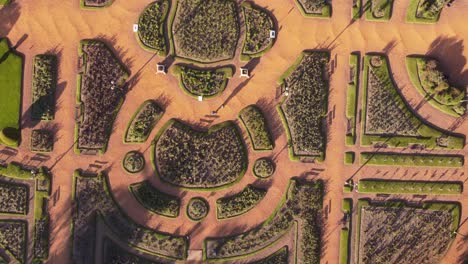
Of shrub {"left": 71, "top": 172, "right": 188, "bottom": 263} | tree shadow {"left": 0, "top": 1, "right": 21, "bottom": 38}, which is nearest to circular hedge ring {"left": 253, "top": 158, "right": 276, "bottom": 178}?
shrub {"left": 71, "top": 172, "right": 188, "bottom": 263}

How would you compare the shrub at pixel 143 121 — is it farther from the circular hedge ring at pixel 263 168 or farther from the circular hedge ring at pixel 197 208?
the circular hedge ring at pixel 263 168

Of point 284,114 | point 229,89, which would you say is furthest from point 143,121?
point 284,114

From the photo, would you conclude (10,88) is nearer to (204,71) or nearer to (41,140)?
(41,140)

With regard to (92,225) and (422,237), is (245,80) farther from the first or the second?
(422,237)

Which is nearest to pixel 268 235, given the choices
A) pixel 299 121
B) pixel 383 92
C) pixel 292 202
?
pixel 292 202

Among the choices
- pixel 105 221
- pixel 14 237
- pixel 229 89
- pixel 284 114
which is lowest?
pixel 14 237

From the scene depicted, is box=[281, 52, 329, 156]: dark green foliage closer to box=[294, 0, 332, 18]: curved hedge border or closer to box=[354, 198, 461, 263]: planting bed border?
box=[294, 0, 332, 18]: curved hedge border

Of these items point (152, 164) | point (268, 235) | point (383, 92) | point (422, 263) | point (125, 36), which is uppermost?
point (125, 36)
